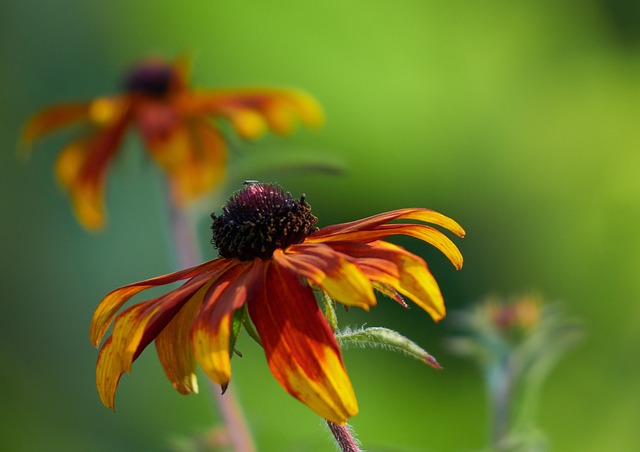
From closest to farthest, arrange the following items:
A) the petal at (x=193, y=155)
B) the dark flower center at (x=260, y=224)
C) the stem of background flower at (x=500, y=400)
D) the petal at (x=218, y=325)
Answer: the petal at (x=218, y=325) → the dark flower center at (x=260, y=224) → the stem of background flower at (x=500, y=400) → the petal at (x=193, y=155)

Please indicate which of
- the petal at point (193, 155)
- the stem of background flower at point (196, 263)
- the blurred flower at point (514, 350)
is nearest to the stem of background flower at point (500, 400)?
the blurred flower at point (514, 350)

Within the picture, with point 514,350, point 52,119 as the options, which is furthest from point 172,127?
point 514,350

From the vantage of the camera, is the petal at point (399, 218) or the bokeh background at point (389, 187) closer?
the petal at point (399, 218)

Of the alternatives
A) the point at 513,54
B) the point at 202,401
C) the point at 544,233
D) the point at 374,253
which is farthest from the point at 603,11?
the point at 374,253

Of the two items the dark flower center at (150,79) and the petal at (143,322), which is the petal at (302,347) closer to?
the petal at (143,322)

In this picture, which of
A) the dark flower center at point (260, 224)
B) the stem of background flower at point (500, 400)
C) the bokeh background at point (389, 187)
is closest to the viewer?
the dark flower center at point (260, 224)

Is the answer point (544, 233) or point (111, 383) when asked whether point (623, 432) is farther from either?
point (111, 383)
